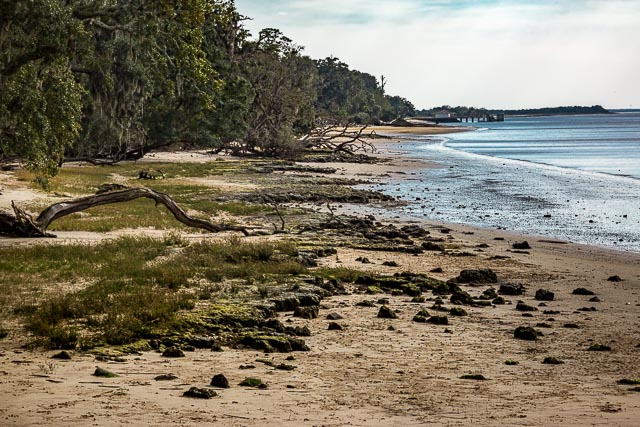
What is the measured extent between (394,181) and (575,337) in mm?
34921

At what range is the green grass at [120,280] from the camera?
37.3 feet

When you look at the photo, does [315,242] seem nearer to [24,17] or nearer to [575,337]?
[24,17]

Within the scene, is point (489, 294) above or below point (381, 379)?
below

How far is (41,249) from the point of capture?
1723 centimetres

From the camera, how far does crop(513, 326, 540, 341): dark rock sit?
11898mm

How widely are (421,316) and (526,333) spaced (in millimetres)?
1662

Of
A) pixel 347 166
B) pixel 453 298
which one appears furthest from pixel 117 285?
pixel 347 166

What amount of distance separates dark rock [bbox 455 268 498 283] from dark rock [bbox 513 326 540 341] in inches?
183

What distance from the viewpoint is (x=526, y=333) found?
39.2 feet

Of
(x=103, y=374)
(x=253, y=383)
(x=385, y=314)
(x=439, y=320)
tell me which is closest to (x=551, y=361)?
(x=439, y=320)

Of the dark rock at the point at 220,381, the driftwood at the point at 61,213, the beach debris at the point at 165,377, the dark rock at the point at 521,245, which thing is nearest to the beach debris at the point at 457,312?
the dark rock at the point at 220,381

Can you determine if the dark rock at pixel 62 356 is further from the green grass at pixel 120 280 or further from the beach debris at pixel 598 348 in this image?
the beach debris at pixel 598 348

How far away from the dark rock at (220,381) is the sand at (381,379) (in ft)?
0.27

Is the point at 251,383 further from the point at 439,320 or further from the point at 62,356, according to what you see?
the point at 439,320
